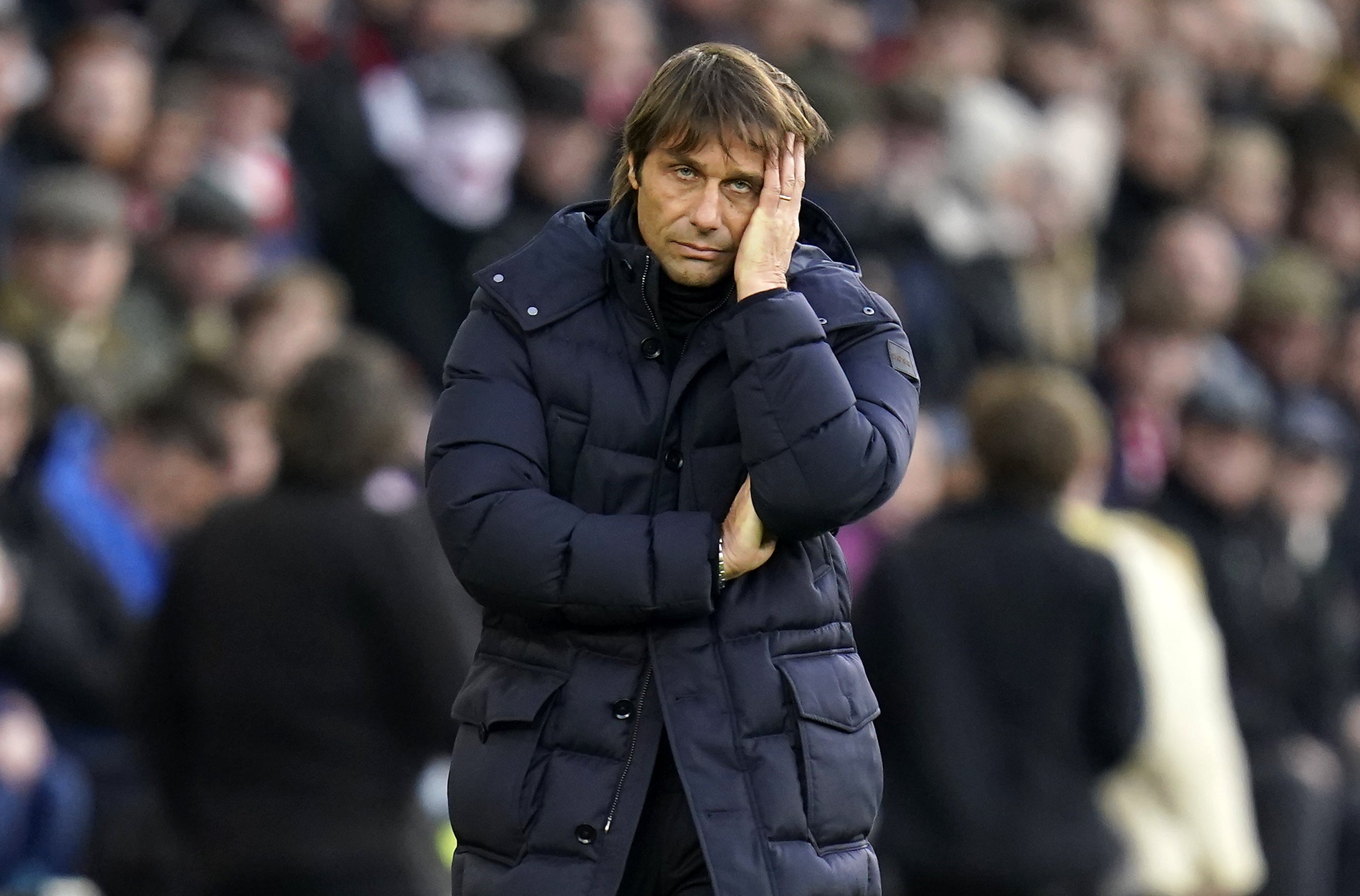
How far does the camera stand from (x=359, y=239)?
29.8 feet

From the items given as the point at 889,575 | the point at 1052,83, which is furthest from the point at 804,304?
the point at 1052,83

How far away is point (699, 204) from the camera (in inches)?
139

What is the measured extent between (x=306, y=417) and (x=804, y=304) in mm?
2294

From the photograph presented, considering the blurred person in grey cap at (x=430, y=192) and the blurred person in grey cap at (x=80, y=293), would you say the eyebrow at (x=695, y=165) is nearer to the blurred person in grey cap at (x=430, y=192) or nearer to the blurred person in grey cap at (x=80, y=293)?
the blurred person in grey cap at (x=80, y=293)

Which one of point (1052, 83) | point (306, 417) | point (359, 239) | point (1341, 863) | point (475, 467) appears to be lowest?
point (1341, 863)

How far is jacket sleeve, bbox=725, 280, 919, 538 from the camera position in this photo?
11.2ft

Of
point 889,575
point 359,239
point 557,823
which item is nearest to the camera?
point 557,823

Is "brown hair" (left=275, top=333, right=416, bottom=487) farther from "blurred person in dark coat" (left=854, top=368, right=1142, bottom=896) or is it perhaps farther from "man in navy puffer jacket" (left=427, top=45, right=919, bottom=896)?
"man in navy puffer jacket" (left=427, top=45, right=919, bottom=896)

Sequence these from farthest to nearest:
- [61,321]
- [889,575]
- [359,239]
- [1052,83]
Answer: [1052,83], [359,239], [61,321], [889,575]

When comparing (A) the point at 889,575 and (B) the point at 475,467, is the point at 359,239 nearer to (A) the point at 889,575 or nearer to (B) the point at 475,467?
(A) the point at 889,575

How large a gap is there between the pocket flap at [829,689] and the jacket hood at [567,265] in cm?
58

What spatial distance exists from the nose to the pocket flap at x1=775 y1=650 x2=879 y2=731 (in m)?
0.64

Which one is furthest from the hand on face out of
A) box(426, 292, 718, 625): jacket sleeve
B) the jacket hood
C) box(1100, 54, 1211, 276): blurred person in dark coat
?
box(1100, 54, 1211, 276): blurred person in dark coat

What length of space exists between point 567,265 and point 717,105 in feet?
1.17
